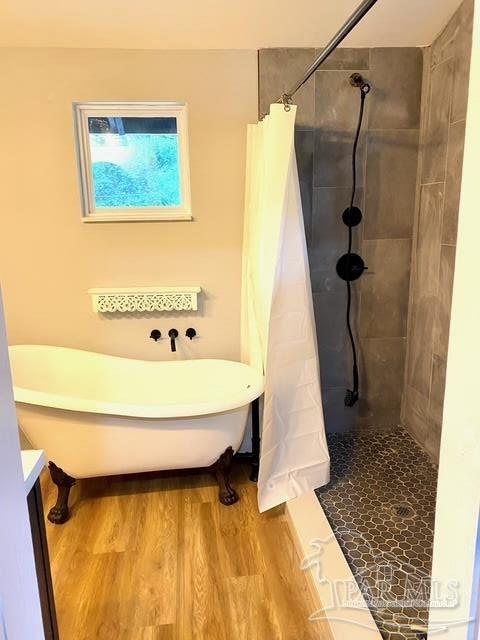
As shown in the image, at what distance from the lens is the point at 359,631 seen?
1605mm

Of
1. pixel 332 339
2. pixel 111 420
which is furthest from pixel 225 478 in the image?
pixel 332 339

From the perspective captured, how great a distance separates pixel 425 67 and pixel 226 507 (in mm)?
2589

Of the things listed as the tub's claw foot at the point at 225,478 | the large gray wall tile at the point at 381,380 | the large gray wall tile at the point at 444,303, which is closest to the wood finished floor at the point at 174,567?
the tub's claw foot at the point at 225,478

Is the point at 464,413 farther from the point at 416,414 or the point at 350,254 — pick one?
the point at 416,414

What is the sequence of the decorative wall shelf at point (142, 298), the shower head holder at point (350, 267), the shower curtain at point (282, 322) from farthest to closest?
the shower head holder at point (350, 267), the decorative wall shelf at point (142, 298), the shower curtain at point (282, 322)

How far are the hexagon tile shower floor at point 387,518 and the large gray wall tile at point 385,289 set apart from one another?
0.68 m

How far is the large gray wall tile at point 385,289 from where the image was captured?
2820 mm

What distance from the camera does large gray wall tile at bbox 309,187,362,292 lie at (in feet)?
8.93

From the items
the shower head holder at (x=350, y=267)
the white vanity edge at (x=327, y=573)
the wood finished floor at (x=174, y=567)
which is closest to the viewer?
the white vanity edge at (x=327, y=573)

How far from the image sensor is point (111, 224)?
2654 mm

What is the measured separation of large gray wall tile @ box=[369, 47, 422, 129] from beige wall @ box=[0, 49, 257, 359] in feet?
2.23

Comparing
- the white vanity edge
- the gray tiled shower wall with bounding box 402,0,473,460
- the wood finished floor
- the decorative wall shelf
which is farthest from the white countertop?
the gray tiled shower wall with bounding box 402,0,473,460

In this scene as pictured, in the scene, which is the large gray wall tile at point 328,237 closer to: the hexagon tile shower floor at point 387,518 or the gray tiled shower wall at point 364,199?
the gray tiled shower wall at point 364,199

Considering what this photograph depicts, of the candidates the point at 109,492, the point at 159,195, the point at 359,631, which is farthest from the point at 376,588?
the point at 159,195
